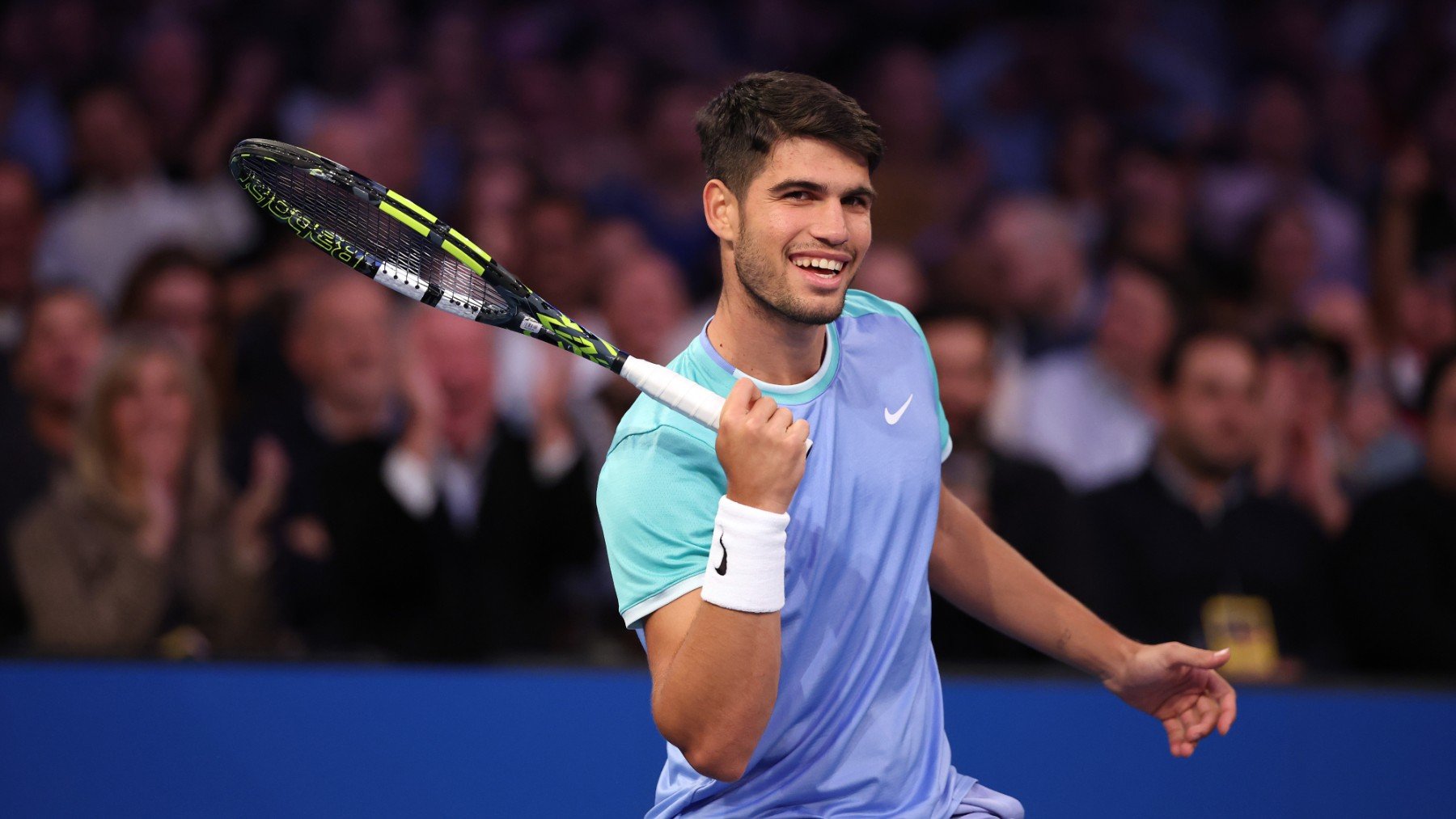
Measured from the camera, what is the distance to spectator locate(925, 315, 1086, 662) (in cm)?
502

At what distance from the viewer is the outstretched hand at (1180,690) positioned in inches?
119

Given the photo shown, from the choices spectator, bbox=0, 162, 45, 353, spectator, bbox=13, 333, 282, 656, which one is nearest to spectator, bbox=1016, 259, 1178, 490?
spectator, bbox=13, 333, 282, 656

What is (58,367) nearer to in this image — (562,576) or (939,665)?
(562,576)

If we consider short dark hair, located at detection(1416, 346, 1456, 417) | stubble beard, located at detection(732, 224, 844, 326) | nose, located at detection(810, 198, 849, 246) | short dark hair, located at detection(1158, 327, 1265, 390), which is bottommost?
stubble beard, located at detection(732, 224, 844, 326)

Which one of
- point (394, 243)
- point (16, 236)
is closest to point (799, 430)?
point (394, 243)

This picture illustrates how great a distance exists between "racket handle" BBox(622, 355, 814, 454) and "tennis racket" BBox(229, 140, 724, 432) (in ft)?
0.43

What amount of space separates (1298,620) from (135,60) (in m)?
5.49

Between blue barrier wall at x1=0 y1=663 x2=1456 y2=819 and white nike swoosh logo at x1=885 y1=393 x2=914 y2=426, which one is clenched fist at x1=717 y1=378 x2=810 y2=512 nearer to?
white nike swoosh logo at x1=885 y1=393 x2=914 y2=426

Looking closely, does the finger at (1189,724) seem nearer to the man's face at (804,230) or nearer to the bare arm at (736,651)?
the bare arm at (736,651)

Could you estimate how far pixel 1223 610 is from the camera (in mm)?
4949

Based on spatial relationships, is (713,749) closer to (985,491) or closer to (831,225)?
(831,225)

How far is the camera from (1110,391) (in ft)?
20.6

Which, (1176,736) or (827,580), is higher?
(1176,736)

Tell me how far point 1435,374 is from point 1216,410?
77 centimetres
